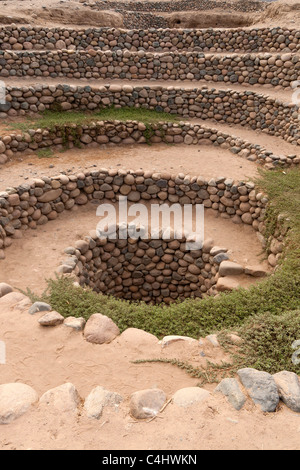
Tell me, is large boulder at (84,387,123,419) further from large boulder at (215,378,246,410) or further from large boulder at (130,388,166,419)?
large boulder at (215,378,246,410)

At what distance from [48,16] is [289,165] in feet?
39.8

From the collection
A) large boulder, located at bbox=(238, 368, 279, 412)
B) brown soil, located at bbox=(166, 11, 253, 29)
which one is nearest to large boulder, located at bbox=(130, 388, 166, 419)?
large boulder, located at bbox=(238, 368, 279, 412)

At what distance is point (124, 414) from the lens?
3.13 metres

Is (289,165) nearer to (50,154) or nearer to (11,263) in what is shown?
(50,154)

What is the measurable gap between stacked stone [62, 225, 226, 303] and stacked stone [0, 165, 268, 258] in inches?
52.0

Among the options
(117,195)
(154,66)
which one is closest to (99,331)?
(117,195)

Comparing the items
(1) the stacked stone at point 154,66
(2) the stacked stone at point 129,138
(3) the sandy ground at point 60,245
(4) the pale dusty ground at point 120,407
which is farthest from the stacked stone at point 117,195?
(1) the stacked stone at point 154,66

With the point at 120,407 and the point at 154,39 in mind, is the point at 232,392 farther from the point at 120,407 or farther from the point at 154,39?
the point at 154,39

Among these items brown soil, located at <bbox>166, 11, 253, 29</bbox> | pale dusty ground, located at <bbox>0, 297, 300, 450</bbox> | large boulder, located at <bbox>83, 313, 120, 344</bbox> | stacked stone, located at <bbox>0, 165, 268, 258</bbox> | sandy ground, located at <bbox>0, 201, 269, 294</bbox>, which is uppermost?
brown soil, located at <bbox>166, 11, 253, 29</bbox>

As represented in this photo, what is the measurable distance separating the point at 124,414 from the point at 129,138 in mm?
9603

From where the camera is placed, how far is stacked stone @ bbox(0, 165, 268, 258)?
27.3 ft

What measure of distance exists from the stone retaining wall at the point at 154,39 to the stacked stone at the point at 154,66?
3.72 feet

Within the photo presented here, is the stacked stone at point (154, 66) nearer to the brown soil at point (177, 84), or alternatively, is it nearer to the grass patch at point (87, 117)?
the brown soil at point (177, 84)
